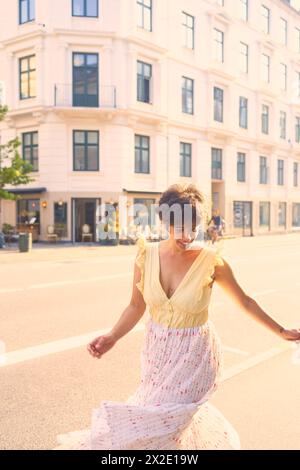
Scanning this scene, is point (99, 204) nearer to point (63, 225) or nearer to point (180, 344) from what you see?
point (63, 225)

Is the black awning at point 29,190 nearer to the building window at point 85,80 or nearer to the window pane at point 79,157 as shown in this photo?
the window pane at point 79,157

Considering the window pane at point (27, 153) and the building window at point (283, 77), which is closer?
the window pane at point (27, 153)

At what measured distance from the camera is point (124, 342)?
5930mm

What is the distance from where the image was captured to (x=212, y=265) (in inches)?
108

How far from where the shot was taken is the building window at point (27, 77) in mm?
25875

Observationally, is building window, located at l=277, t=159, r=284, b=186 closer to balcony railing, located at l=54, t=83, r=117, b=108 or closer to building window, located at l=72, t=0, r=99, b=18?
balcony railing, located at l=54, t=83, r=117, b=108

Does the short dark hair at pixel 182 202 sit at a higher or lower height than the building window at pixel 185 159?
lower

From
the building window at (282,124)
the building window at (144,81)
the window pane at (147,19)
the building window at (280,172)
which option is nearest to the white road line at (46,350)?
the building window at (144,81)

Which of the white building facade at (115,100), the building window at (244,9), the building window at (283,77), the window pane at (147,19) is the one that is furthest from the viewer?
the building window at (283,77)

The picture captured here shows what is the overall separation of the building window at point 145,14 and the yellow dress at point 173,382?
26.9 metres

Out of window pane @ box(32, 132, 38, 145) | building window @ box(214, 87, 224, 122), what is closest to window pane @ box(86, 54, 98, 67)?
window pane @ box(32, 132, 38, 145)

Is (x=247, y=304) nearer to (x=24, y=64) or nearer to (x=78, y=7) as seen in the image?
(x=78, y=7)

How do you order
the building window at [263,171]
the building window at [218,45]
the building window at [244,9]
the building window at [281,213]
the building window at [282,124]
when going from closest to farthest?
the building window at [218,45]
the building window at [244,9]
the building window at [263,171]
the building window at [281,213]
the building window at [282,124]

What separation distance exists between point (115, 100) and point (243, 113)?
13.9m
